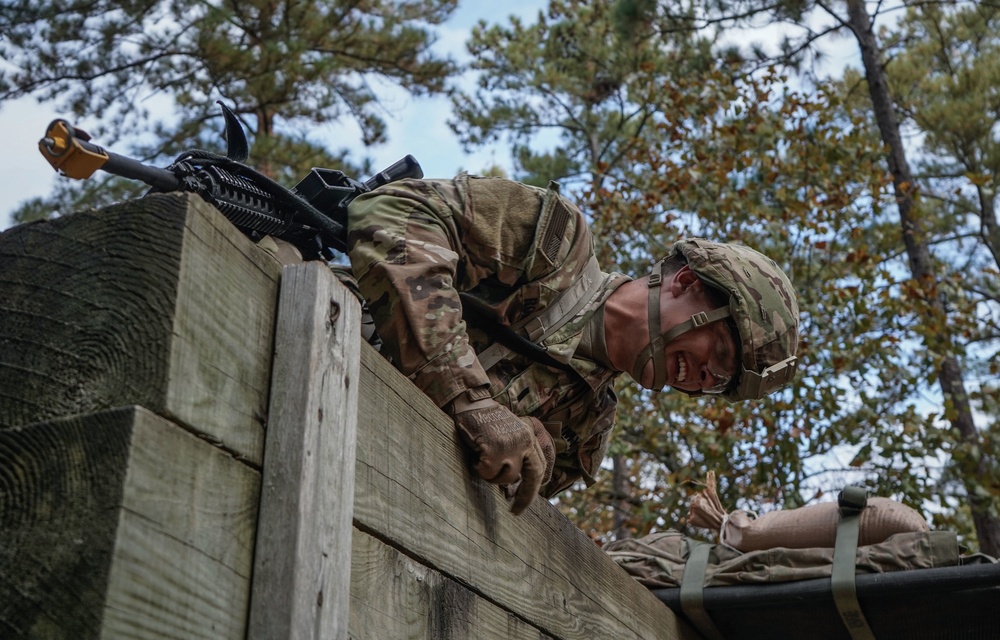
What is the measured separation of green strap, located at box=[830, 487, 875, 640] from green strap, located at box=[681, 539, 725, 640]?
1.40ft

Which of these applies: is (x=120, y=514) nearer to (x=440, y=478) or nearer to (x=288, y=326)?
(x=288, y=326)

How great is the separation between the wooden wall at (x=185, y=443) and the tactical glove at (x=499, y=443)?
14.2 inches

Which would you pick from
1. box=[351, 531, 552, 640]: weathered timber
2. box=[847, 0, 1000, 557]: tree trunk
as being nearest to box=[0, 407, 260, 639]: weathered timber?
box=[351, 531, 552, 640]: weathered timber

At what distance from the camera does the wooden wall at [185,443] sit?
111 centimetres

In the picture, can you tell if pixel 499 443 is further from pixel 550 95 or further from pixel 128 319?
pixel 550 95

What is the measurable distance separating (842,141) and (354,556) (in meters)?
8.48

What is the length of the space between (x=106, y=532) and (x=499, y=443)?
1119 millimetres

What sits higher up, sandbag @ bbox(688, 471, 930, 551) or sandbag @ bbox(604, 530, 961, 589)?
sandbag @ bbox(688, 471, 930, 551)

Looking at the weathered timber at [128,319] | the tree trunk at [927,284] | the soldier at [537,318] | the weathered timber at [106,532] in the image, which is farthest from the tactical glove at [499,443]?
the tree trunk at [927,284]

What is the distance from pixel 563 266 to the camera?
292 centimetres

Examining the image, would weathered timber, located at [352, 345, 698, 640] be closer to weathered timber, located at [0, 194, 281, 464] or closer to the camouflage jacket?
the camouflage jacket

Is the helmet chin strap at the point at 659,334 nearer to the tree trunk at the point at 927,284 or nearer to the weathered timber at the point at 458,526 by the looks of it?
the weathered timber at the point at 458,526

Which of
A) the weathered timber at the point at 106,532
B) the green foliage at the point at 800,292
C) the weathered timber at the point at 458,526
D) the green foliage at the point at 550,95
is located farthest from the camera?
the green foliage at the point at 550,95

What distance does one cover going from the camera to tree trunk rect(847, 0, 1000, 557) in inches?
310
